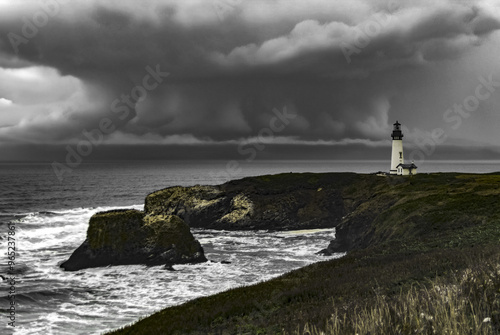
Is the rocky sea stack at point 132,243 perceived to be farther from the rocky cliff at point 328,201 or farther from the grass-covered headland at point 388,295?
the grass-covered headland at point 388,295

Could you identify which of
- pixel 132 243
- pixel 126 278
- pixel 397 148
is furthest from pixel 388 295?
pixel 397 148

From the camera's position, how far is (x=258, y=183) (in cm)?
6738

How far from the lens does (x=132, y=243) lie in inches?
1249

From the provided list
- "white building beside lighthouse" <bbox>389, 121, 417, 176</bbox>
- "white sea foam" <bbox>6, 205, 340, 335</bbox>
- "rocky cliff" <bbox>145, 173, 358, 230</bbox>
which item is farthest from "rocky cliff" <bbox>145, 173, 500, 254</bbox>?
"white building beside lighthouse" <bbox>389, 121, 417, 176</bbox>

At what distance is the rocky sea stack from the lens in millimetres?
30805

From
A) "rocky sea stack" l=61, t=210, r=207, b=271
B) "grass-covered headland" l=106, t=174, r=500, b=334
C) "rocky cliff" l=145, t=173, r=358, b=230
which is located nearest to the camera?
"grass-covered headland" l=106, t=174, r=500, b=334

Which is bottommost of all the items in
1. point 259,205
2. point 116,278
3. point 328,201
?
point 116,278

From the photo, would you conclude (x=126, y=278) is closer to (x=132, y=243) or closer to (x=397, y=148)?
(x=132, y=243)

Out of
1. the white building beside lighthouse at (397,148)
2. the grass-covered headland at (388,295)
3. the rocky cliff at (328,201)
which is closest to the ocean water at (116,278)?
the rocky cliff at (328,201)

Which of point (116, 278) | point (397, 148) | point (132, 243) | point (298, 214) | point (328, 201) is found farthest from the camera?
point (397, 148)

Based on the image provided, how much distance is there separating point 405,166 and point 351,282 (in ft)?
229

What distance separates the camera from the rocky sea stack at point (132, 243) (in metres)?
30.8

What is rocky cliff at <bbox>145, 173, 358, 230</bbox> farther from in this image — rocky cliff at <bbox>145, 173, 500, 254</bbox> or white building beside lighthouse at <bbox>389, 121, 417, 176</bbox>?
white building beside lighthouse at <bbox>389, 121, 417, 176</bbox>

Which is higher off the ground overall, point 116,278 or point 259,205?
point 259,205
